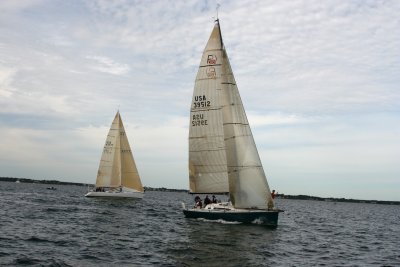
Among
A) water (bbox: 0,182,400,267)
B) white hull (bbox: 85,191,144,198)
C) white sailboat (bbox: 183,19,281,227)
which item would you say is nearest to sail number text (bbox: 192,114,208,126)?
white sailboat (bbox: 183,19,281,227)

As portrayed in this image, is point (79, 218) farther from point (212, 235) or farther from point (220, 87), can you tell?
point (220, 87)

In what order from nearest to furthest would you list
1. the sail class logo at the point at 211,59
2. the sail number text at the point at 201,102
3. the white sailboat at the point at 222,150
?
1. the white sailboat at the point at 222,150
2. the sail class logo at the point at 211,59
3. the sail number text at the point at 201,102

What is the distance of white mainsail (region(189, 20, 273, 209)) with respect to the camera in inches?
1458

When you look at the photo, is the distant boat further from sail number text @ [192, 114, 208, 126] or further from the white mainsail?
sail number text @ [192, 114, 208, 126]

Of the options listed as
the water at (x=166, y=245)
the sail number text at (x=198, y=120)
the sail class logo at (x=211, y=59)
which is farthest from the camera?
the sail number text at (x=198, y=120)

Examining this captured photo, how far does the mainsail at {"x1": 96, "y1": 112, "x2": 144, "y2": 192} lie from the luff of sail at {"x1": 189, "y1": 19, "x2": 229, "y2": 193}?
1258 inches

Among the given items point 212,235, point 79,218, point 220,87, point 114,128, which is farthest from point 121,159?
point 212,235

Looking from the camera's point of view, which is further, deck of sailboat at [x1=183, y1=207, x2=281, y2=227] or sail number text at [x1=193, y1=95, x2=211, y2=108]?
sail number text at [x1=193, y1=95, x2=211, y2=108]

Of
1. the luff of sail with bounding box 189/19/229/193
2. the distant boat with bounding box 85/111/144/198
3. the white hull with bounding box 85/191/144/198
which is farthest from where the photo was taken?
the white hull with bounding box 85/191/144/198

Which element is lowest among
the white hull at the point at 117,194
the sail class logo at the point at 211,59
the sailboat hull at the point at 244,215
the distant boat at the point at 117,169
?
the sailboat hull at the point at 244,215

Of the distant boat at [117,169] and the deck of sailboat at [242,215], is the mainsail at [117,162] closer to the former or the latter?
the distant boat at [117,169]

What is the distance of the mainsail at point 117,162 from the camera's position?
69.1 meters

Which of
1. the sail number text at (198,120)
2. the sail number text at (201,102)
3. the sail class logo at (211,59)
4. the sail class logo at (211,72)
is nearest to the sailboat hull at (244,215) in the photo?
the sail number text at (198,120)

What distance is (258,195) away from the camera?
3681cm
